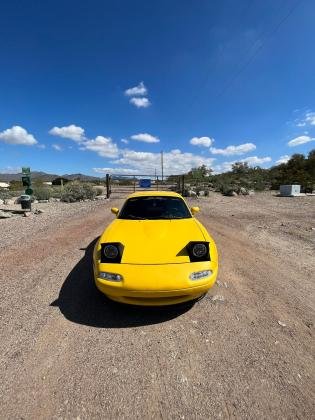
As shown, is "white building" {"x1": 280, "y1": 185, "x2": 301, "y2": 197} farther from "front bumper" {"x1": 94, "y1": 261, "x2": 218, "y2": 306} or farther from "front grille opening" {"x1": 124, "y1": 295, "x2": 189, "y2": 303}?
"front grille opening" {"x1": 124, "y1": 295, "x2": 189, "y2": 303}

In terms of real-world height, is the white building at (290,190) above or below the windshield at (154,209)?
below

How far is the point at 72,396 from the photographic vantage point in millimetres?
2064

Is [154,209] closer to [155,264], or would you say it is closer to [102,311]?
[155,264]

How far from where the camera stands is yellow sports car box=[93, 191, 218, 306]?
2857mm

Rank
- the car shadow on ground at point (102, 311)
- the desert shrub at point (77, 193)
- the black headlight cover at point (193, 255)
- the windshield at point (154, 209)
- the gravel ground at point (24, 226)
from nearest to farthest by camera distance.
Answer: the car shadow on ground at point (102, 311) < the black headlight cover at point (193, 255) < the windshield at point (154, 209) < the gravel ground at point (24, 226) < the desert shrub at point (77, 193)

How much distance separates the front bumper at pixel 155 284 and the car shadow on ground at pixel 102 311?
0.28 metres

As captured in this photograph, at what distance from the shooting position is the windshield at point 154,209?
4426 mm

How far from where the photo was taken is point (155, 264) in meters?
3.04

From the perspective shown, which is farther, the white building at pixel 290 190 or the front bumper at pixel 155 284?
the white building at pixel 290 190

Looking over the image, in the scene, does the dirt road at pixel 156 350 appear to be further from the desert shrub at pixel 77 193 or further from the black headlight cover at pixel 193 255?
the desert shrub at pixel 77 193

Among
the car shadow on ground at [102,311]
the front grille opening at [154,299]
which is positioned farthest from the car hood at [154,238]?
the car shadow on ground at [102,311]

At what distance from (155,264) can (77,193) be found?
15137mm

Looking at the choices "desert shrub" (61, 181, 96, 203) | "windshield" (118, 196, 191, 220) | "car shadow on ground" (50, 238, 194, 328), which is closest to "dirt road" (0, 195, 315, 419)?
"car shadow on ground" (50, 238, 194, 328)

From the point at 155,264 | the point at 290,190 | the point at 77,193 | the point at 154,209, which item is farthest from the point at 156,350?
the point at 290,190
